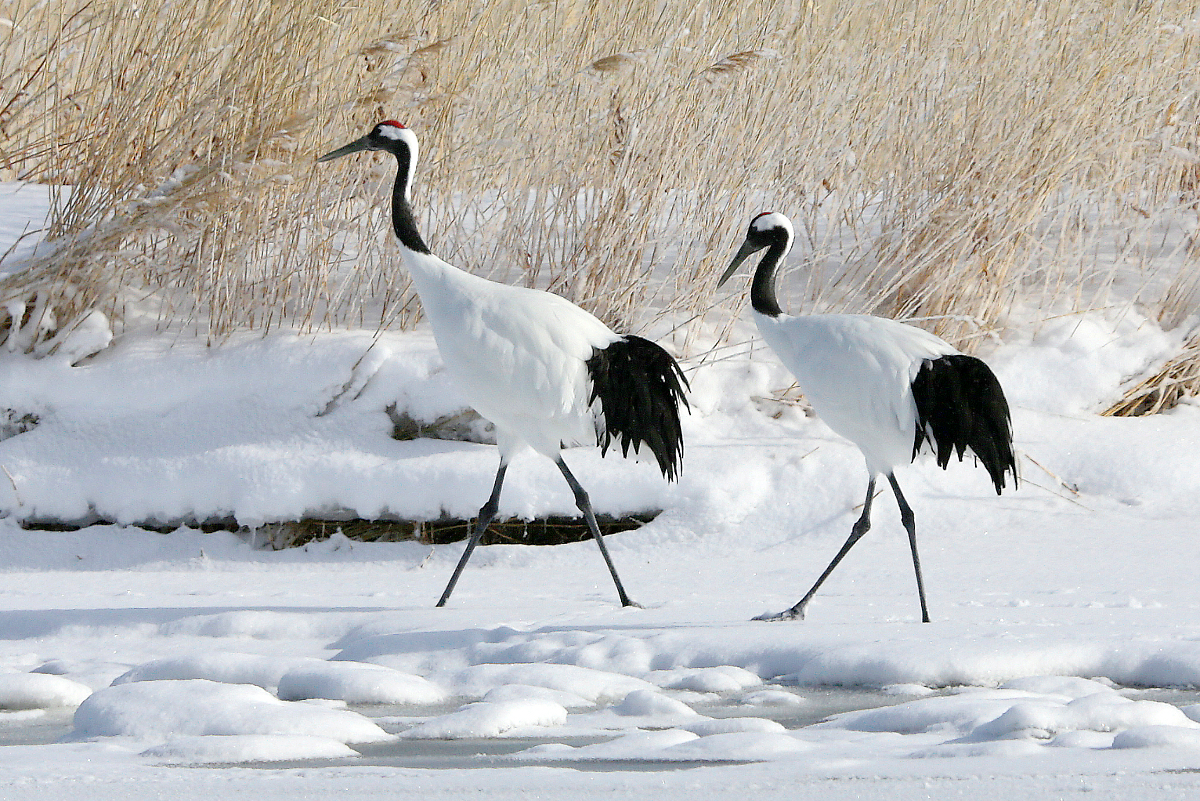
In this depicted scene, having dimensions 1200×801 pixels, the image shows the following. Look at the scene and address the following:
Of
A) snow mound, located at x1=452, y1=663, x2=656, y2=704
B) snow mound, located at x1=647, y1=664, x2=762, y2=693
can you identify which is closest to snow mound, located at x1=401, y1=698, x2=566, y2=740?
snow mound, located at x1=452, y1=663, x2=656, y2=704

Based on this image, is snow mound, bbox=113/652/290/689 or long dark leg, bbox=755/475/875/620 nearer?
snow mound, bbox=113/652/290/689

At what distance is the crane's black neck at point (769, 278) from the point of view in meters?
4.30

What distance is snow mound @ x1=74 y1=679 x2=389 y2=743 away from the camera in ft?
8.22

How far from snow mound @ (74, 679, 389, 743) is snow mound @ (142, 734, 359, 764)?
8 cm

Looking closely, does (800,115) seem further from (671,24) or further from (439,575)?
(439,575)

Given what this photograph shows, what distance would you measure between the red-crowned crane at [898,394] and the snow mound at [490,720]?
4.16ft

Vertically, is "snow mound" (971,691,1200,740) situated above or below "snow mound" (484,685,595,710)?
above

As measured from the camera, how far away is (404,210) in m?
4.50

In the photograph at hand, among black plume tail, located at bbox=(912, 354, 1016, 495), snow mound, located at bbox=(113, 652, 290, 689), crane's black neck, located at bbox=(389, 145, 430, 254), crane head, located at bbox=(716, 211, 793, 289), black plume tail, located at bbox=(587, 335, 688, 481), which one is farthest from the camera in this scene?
crane head, located at bbox=(716, 211, 793, 289)

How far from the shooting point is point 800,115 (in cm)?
588

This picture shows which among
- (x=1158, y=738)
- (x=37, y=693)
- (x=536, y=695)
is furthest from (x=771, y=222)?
(x=37, y=693)

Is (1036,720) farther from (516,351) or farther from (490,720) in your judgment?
(516,351)

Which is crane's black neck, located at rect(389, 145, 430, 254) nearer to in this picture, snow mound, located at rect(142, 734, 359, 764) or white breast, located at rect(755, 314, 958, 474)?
white breast, located at rect(755, 314, 958, 474)

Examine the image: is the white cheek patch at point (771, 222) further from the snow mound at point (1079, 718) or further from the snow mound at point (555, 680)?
the snow mound at point (1079, 718)
